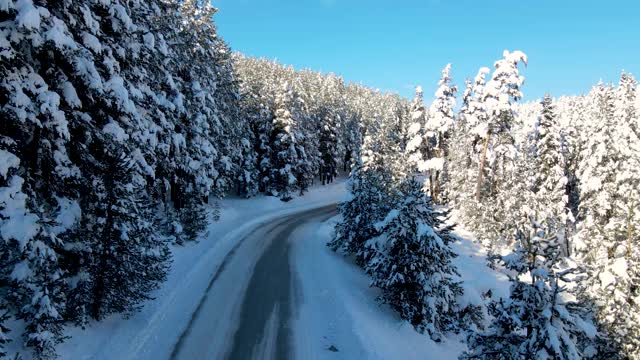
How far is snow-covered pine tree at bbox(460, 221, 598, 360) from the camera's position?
359 inches

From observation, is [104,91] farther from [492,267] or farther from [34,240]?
[492,267]

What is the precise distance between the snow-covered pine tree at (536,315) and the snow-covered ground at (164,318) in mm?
8419

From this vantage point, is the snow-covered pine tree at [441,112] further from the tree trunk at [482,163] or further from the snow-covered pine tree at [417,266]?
the snow-covered pine tree at [417,266]

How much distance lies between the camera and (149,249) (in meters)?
13.5

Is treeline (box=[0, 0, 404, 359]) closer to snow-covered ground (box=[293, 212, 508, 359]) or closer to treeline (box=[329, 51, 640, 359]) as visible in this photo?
snow-covered ground (box=[293, 212, 508, 359])

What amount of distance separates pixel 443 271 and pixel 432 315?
5.62 feet

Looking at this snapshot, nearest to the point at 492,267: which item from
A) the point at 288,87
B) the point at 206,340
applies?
the point at 206,340

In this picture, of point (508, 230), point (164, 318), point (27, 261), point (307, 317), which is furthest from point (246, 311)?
point (508, 230)

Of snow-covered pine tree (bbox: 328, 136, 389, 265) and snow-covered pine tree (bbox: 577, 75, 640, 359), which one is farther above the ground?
snow-covered pine tree (bbox: 328, 136, 389, 265)

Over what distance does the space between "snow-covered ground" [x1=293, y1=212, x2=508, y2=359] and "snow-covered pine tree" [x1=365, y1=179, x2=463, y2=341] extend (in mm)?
545

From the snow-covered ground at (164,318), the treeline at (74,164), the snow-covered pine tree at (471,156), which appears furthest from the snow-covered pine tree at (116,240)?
the snow-covered pine tree at (471,156)

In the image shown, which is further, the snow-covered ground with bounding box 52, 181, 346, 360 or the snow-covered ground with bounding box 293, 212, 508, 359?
the snow-covered ground with bounding box 293, 212, 508, 359

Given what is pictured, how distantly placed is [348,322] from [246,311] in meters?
3.53

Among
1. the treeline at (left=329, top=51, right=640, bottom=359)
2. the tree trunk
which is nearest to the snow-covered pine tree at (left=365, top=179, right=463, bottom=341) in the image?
the treeline at (left=329, top=51, right=640, bottom=359)
